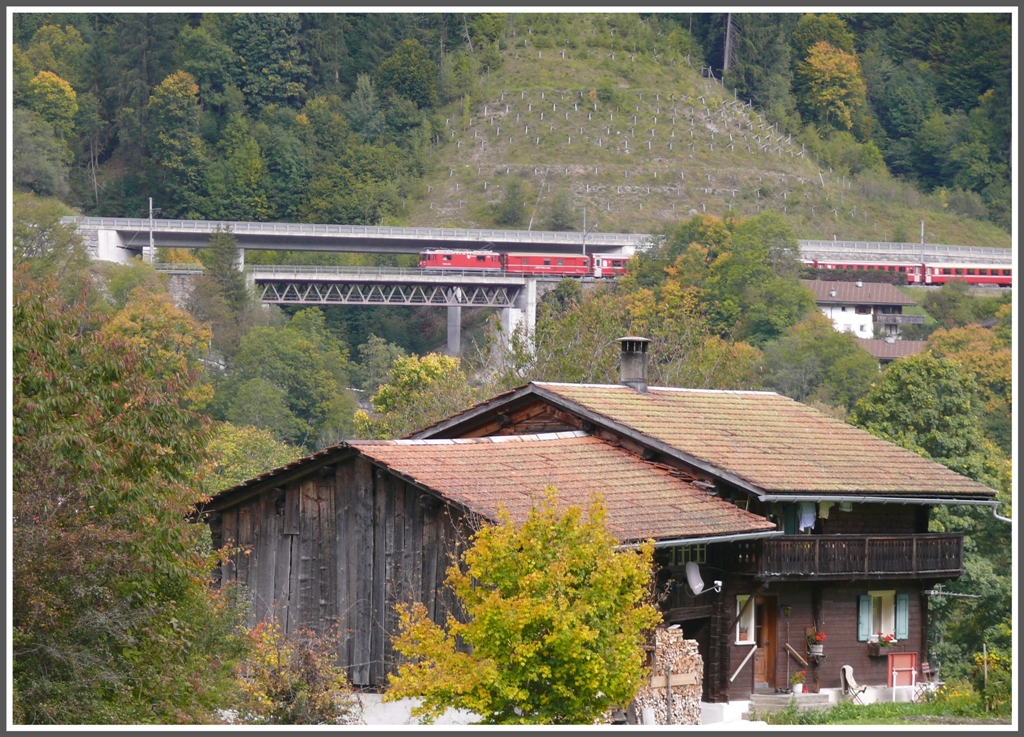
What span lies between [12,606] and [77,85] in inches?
5674

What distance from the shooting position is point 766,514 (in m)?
28.9

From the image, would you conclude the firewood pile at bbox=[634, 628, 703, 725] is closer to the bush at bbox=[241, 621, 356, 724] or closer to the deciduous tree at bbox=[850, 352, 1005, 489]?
the bush at bbox=[241, 621, 356, 724]

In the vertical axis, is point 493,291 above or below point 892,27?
below

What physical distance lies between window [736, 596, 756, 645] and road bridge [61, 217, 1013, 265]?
92.1 m

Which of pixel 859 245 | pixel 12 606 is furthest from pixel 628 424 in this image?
pixel 859 245

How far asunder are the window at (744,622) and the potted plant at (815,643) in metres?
1.28

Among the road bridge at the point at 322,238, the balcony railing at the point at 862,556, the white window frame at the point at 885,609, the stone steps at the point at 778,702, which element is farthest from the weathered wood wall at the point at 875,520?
the road bridge at the point at 322,238

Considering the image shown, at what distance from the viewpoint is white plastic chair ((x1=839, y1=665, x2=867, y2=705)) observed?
98.7ft

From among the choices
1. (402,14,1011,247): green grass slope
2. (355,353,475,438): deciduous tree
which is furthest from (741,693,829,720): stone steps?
(402,14,1011,247): green grass slope

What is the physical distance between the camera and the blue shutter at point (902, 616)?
31594 mm

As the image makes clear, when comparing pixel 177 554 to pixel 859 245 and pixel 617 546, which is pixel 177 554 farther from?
pixel 859 245

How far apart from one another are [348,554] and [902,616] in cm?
1086

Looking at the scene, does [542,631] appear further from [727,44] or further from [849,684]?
[727,44]

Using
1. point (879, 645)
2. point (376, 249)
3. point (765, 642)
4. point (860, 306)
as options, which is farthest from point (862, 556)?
point (860, 306)
